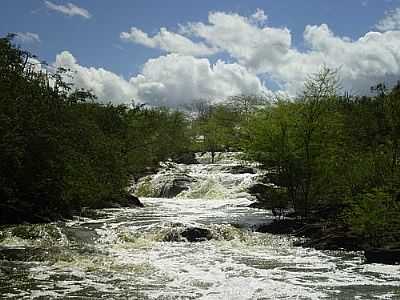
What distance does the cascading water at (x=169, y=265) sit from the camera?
13.7 meters

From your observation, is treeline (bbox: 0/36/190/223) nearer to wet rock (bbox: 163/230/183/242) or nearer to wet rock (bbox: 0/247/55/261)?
wet rock (bbox: 0/247/55/261)

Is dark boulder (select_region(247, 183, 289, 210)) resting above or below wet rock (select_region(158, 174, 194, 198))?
below

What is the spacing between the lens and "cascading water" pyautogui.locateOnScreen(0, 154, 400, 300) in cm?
1373

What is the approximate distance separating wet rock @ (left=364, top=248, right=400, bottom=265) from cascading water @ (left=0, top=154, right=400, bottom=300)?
0.35 meters

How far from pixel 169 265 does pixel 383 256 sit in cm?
678

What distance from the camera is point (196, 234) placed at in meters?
23.0

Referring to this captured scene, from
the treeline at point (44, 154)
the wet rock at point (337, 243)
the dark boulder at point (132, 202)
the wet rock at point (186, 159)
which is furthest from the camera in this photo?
the wet rock at point (186, 159)

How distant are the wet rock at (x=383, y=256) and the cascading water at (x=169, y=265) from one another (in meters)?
0.35

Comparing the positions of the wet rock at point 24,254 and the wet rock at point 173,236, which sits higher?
the wet rock at point 173,236

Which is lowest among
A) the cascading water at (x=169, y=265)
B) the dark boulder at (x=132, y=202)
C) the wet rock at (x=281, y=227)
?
the cascading water at (x=169, y=265)

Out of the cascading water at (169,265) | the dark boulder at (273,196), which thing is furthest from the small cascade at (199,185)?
the cascading water at (169,265)

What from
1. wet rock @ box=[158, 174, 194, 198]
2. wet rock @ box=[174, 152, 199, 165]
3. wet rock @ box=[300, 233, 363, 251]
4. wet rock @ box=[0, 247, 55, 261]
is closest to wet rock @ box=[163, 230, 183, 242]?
wet rock @ box=[300, 233, 363, 251]

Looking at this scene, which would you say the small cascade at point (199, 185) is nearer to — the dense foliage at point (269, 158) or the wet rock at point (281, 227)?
the dense foliage at point (269, 158)

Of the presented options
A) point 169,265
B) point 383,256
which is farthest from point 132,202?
point 383,256
